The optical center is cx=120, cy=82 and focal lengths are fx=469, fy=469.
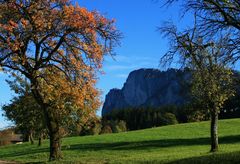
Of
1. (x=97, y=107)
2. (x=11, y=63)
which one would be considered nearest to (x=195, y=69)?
(x=97, y=107)

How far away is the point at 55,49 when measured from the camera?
2347 centimetres

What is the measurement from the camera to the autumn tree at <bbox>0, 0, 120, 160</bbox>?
22.2 meters

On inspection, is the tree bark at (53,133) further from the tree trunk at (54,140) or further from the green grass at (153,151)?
the green grass at (153,151)

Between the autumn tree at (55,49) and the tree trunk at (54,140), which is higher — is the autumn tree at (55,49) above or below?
above

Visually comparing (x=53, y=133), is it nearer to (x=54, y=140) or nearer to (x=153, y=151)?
(x=54, y=140)

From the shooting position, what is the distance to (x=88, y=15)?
22922mm

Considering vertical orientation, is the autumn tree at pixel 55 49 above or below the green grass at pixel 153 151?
above

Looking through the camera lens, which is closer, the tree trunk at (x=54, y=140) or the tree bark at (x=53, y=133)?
the tree bark at (x=53, y=133)

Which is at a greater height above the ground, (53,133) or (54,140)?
(53,133)

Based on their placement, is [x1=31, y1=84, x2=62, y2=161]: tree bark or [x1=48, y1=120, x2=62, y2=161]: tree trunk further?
[x1=48, y1=120, x2=62, y2=161]: tree trunk

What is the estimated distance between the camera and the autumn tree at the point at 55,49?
22156 millimetres

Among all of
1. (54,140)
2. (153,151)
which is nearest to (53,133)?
(54,140)

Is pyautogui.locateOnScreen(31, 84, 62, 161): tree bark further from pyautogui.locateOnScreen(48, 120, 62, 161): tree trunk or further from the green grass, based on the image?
the green grass

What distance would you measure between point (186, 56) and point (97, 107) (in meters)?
10.1
